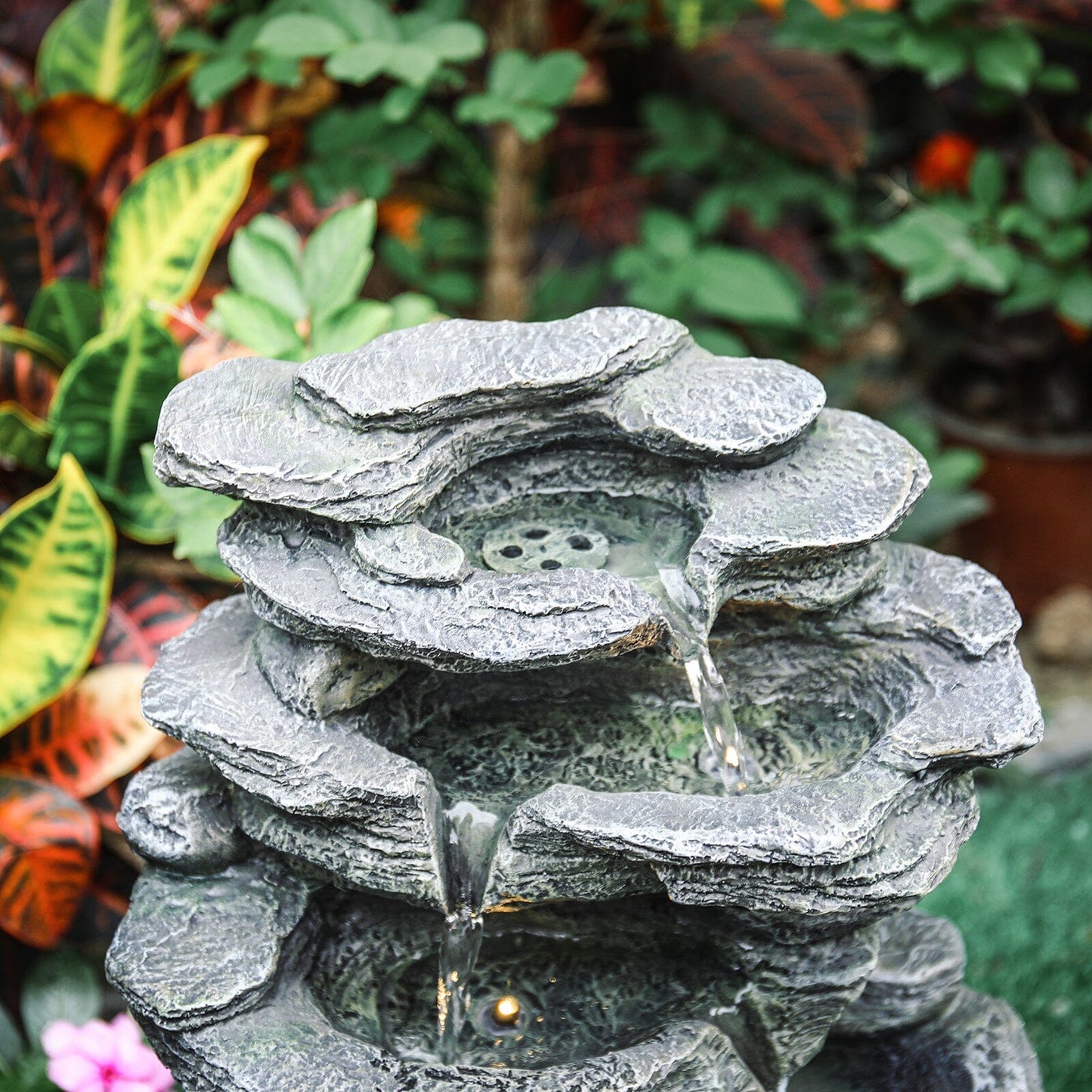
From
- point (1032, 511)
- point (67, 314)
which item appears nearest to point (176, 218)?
point (67, 314)

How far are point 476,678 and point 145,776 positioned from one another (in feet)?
1.36

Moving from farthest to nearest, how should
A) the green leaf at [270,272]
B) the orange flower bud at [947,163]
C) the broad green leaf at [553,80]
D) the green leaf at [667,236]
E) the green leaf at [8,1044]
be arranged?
the orange flower bud at [947,163] → the green leaf at [667,236] → the broad green leaf at [553,80] → the green leaf at [8,1044] → the green leaf at [270,272]

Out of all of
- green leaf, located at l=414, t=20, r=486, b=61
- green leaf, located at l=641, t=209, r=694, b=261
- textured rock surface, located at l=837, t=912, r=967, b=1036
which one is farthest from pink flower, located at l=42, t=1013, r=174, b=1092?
green leaf, located at l=641, t=209, r=694, b=261

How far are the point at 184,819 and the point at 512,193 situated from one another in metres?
1.83

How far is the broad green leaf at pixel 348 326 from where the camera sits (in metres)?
2.03

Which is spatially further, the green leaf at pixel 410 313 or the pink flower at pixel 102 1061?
the green leaf at pixel 410 313

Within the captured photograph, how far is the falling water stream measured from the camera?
1486mm

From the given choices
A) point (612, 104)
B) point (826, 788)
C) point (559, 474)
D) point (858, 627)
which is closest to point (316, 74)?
point (612, 104)

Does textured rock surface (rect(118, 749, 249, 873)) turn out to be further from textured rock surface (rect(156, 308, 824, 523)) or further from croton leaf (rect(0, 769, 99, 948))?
croton leaf (rect(0, 769, 99, 948))

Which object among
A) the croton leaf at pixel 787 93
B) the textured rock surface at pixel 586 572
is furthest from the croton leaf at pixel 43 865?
the croton leaf at pixel 787 93

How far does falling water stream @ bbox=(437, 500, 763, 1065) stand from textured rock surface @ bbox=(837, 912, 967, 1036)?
396 mm

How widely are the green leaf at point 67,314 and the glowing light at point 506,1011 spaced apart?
1549mm

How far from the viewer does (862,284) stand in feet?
13.2

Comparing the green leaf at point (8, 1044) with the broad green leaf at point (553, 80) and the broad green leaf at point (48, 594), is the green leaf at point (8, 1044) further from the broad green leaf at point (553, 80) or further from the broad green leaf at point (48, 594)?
the broad green leaf at point (553, 80)
